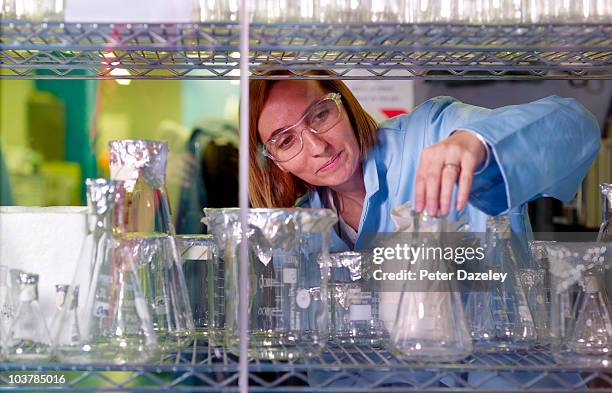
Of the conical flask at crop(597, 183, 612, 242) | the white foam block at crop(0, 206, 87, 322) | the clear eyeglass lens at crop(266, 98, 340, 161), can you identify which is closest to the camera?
the white foam block at crop(0, 206, 87, 322)

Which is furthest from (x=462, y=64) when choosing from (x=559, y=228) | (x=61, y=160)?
(x=61, y=160)

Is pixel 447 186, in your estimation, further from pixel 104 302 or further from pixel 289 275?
pixel 104 302

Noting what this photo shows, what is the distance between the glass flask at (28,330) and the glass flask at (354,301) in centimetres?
53

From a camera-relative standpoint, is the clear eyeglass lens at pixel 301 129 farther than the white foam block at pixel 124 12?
Yes

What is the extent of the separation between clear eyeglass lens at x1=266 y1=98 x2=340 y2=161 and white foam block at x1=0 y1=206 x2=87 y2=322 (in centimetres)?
51

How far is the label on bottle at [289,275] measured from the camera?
53.1 inches

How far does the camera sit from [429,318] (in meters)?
1.30

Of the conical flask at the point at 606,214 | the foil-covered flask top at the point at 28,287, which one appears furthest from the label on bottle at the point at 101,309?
the conical flask at the point at 606,214

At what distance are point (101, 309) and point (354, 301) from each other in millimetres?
477

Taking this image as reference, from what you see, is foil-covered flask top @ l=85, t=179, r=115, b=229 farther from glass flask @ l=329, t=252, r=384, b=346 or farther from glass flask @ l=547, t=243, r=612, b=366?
glass flask @ l=547, t=243, r=612, b=366

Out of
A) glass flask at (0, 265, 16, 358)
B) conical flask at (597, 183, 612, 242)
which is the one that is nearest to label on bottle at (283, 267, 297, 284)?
glass flask at (0, 265, 16, 358)

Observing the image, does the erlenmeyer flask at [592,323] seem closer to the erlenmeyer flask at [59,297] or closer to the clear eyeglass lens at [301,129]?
the clear eyeglass lens at [301,129]

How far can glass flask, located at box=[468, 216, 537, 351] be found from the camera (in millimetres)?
1436

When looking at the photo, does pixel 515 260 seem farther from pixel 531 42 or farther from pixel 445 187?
pixel 531 42
